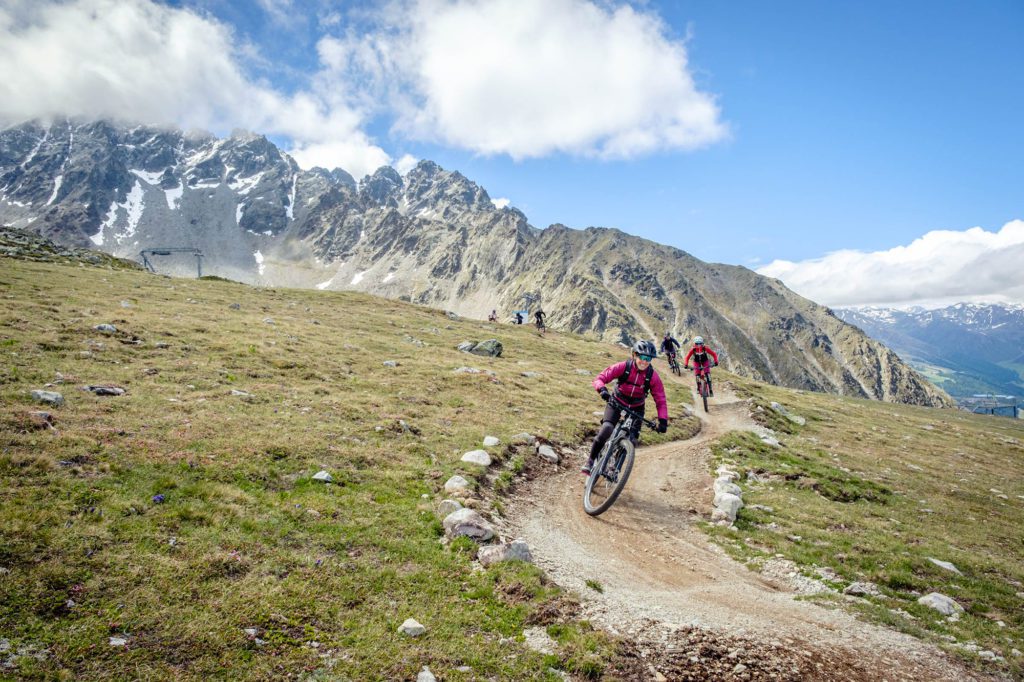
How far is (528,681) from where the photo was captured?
7277 millimetres

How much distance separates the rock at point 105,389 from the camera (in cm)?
1586

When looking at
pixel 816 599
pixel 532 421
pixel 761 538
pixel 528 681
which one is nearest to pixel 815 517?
pixel 761 538

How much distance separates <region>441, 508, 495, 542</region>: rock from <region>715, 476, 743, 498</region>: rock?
10.8 meters

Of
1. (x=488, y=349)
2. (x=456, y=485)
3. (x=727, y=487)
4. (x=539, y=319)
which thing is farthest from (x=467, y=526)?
(x=539, y=319)

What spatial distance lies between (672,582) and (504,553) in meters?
4.37

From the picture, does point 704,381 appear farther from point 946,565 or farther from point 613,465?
point 613,465

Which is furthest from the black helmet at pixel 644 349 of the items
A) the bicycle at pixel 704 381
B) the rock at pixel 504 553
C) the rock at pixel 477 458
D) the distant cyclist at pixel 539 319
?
the distant cyclist at pixel 539 319

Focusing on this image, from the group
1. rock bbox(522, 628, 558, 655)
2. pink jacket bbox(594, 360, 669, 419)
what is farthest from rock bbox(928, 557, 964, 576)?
rock bbox(522, 628, 558, 655)

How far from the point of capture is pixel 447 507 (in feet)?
41.7

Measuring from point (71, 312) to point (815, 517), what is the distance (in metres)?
39.5

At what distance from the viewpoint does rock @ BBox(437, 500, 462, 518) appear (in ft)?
41.2

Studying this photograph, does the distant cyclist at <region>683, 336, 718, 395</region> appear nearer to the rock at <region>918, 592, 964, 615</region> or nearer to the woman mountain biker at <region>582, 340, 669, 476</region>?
the woman mountain biker at <region>582, 340, 669, 476</region>

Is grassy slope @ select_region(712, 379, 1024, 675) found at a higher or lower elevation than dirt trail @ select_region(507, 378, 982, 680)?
higher

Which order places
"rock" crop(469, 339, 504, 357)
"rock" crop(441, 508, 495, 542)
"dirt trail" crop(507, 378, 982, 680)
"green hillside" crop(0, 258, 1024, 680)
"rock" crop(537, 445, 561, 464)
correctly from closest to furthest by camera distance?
"green hillside" crop(0, 258, 1024, 680) → "dirt trail" crop(507, 378, 982, 680) → "rock" crop(441, 508, 495, 542) → "rock" crop(537, 445, 561, 464) → "rock" crop(469, 339, 504, 357)
